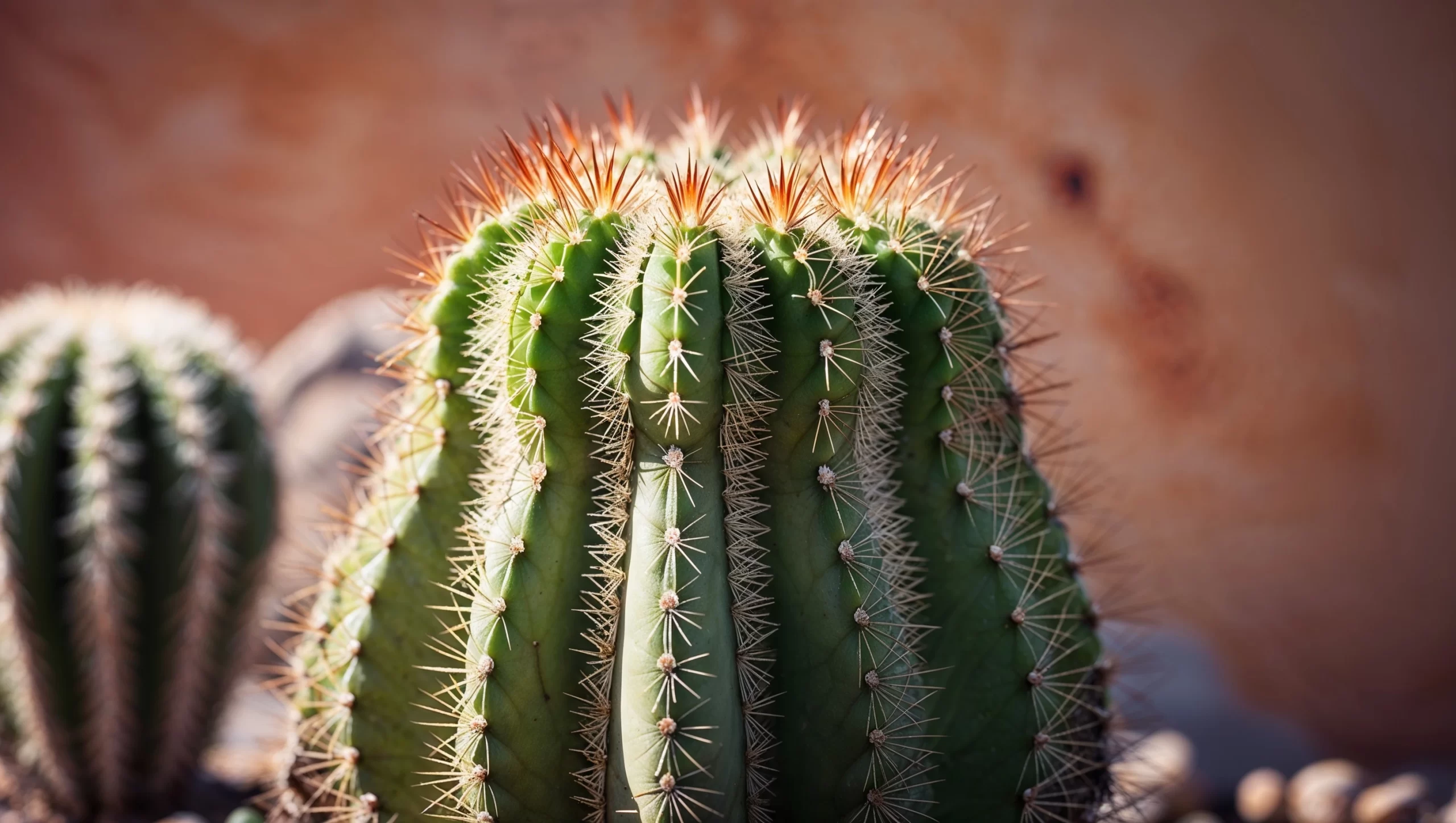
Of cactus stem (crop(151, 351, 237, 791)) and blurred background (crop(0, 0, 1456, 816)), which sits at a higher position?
blurred background (crop(0, 0, 1456, 816))

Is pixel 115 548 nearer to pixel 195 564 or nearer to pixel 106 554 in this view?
pixel 106 554

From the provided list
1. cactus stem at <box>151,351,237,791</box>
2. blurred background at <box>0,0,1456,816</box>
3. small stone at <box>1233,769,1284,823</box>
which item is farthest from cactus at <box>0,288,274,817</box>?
small stone at <box>1233,769,1284,823</box>

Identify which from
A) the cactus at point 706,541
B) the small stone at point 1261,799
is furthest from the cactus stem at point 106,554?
the small stone at point 1261,799

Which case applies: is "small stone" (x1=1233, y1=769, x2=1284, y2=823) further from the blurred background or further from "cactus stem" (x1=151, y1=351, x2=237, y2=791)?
"cactus stem" (x1=151, y1=351, x2=237, y2=791)

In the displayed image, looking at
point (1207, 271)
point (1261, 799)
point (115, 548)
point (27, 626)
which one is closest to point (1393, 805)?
point (1261, 799)

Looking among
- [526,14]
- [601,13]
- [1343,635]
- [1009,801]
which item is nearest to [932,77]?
[601,13]

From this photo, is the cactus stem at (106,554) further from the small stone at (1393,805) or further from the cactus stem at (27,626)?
the small stone at (1393,805)
